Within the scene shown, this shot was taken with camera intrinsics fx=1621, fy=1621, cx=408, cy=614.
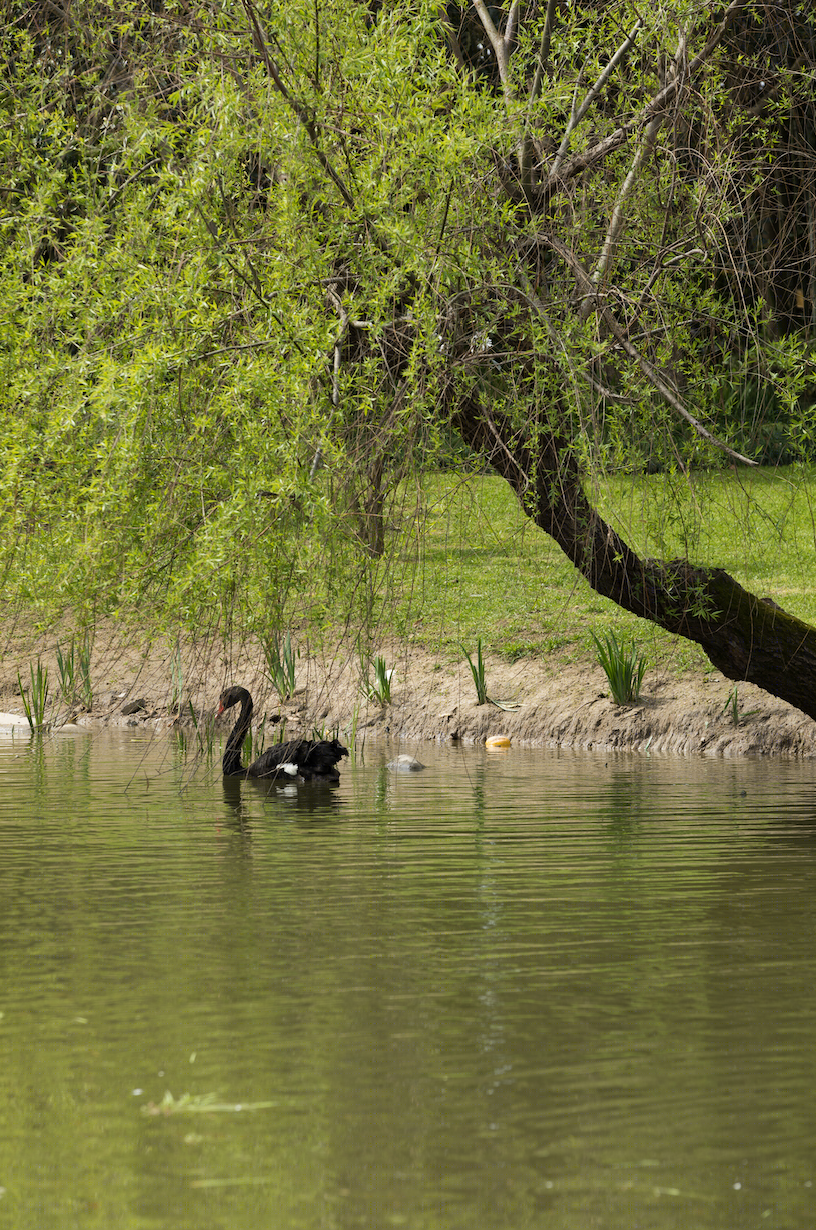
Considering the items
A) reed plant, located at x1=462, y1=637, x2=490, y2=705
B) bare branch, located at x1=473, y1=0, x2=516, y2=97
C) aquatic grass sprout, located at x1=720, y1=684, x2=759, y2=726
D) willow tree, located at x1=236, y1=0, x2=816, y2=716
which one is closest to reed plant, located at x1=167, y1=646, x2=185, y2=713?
willow tree, located at x1=236, y1=0, x2=816, y2=716

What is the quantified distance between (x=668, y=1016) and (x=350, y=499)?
345 centimetres

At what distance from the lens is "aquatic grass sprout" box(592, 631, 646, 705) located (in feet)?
54.8

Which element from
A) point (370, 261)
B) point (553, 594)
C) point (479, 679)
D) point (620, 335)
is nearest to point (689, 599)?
point (620, 335)

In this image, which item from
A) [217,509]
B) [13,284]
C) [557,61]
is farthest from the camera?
[557,61]

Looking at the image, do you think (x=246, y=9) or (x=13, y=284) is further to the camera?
(x=13, y=284)

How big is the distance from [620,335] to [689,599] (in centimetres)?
296

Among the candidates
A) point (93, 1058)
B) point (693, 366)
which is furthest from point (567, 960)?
point (693, 366)

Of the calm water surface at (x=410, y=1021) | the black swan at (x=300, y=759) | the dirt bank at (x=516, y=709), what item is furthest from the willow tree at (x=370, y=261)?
the dirt bank at (x=516, y=709)

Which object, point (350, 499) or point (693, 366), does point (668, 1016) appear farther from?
point (693, 366)

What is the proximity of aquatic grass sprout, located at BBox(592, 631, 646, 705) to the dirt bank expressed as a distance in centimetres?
18

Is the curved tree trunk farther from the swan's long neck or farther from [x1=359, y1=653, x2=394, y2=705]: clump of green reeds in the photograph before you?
[x1=359, y1=653, x2=394, y2=705]: clump of green reeds

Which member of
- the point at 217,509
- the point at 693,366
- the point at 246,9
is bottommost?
the point at 217,509

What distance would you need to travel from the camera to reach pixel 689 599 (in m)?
12.1

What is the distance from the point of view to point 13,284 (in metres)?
9.88
